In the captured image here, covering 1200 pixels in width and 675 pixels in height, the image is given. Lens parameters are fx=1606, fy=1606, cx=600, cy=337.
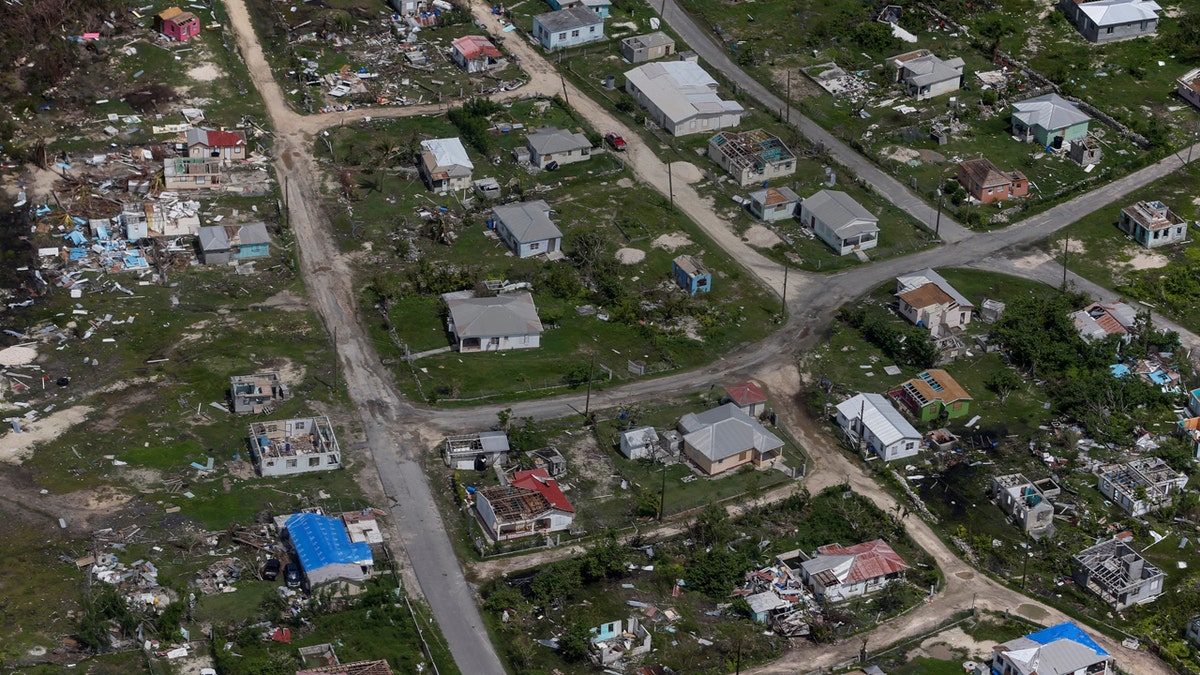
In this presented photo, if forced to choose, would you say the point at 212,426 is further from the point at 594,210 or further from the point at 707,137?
the point at 707,137

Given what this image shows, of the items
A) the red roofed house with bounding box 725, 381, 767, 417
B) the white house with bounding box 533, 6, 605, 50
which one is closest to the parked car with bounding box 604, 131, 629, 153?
the white house with bounding box 533, 6, 605, 50

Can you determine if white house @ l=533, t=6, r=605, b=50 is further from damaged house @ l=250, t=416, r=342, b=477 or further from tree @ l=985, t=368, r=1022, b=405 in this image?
tree @ l=985, t=368, r=1022, b=405

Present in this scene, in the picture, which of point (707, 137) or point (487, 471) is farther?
point (707, 137)

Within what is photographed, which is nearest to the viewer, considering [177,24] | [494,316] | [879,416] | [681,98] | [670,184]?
[879,416]

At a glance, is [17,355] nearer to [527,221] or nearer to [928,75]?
[527,221]

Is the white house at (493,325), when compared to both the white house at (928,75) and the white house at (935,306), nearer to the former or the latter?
the white house at (935,306)

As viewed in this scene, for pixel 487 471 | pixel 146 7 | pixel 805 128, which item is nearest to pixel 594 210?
pixel 805 128

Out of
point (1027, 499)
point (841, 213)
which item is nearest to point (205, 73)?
point (841, 213)
